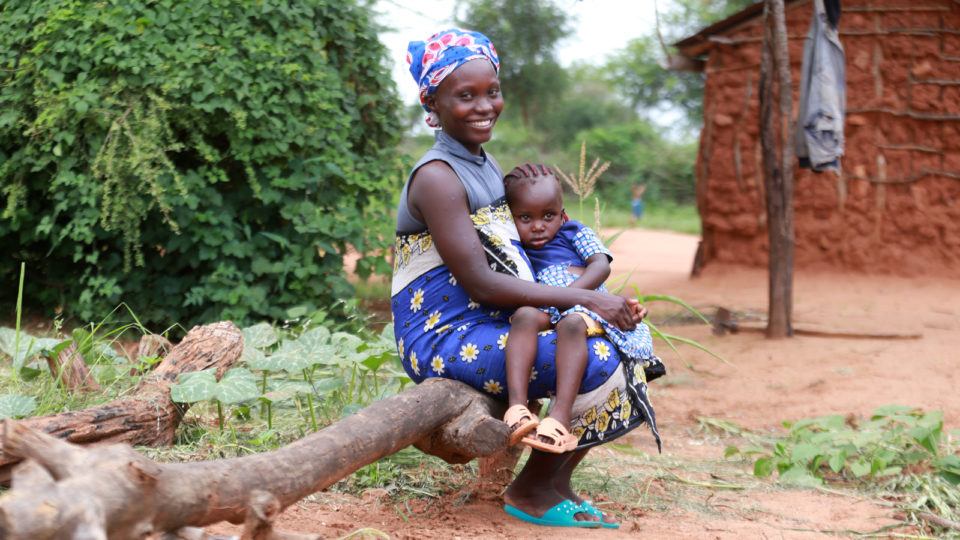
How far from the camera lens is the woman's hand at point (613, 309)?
284cm

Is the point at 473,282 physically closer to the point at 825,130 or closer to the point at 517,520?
the point at 517,520

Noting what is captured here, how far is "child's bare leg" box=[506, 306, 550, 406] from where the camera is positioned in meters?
2.73

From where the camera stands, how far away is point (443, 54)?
2.91m

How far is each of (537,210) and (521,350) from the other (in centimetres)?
52

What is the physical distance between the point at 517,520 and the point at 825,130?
15.2 feet

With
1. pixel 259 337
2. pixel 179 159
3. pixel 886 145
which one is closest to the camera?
pixel 259 337

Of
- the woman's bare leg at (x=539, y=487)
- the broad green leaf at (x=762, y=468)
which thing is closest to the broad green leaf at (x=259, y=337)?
the woman's bare leg at (x=539, y=487)

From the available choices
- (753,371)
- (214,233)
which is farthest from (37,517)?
(753,371)

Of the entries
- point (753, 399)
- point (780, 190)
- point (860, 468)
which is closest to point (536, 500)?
point (860, 468)

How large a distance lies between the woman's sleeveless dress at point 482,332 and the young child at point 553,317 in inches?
2.0

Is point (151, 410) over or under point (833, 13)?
under

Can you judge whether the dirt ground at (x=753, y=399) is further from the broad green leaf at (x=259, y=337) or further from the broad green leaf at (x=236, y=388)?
the broad green leaf at (x=259, y=337)

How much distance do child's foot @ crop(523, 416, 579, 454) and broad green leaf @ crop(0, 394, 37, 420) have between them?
1.62 m

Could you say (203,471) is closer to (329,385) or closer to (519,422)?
(519,422)
